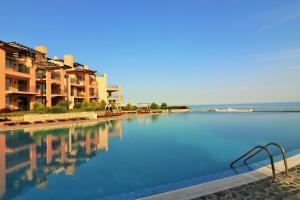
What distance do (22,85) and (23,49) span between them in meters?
5.19

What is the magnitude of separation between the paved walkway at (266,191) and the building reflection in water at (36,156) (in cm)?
587

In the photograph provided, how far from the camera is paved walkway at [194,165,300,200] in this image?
5.61 m

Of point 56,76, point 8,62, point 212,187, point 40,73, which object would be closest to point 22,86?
point 8,62

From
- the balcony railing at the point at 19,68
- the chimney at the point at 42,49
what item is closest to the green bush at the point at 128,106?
the chimney at the point at 42,49

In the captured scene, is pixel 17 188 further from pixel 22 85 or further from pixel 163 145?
pixel 22 85

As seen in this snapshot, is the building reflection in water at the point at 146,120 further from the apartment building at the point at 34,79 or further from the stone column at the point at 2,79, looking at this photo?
the stone column at the point at 2,79

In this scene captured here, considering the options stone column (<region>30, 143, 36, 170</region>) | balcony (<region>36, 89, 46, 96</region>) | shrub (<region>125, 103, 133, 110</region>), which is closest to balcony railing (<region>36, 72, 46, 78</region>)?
balcony (<region>36, 89, 46, 96</region>)

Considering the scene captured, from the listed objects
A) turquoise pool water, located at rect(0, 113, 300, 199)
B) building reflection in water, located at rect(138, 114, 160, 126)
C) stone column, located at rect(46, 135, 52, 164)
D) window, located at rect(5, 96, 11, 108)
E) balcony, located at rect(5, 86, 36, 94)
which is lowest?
turquoise pool water, located at rect(0, 113, 300, 199)

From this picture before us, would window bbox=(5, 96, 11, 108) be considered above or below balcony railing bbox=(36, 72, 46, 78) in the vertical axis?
below

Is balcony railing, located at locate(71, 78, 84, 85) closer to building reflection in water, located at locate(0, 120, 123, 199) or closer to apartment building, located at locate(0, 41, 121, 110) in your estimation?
apartment building, located at locate(0, 41, 121, 110)

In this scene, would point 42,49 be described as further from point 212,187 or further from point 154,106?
point 212,187

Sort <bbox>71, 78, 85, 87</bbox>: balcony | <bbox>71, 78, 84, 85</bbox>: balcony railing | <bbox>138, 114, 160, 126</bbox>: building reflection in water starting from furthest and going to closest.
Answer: <bbox>71, 78, 84, 85</bbox>: balcony railing → <bbox>71, 78, 85, 87</bbox>: balcony → <bbox>138, 114, 160, 126</bbox>: building reflection in water

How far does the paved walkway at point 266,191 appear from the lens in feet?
18.4

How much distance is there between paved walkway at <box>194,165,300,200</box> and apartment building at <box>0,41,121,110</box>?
29.0m
